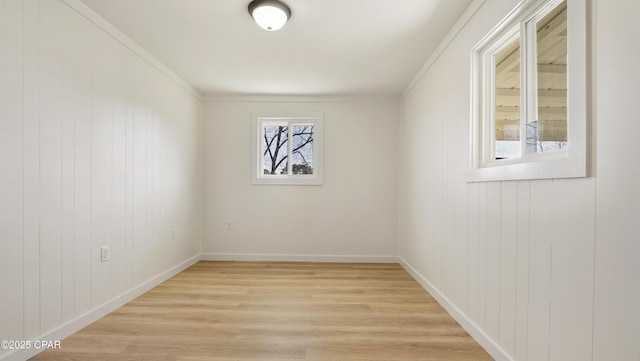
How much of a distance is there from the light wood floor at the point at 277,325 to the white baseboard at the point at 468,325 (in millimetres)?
46

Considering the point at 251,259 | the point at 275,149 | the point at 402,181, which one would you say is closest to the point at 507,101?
the point at 402,181

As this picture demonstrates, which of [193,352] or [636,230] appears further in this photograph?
[193,352]

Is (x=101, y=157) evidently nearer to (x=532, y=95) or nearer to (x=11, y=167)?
(x=11, y=167)

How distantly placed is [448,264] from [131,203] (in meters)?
2.83

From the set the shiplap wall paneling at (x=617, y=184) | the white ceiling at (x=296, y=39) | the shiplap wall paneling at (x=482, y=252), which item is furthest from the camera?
the white ceiling at (x=296, y=39)

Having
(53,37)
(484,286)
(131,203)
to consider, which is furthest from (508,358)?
(53,37)

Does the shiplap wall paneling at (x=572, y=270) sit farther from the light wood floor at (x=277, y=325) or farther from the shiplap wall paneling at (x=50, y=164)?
the shiplap wall paneling at (x=50, y=164)

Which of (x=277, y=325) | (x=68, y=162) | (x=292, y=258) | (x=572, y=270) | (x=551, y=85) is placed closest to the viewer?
(x=572, y=270)

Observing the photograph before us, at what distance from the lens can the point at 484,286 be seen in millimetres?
2080

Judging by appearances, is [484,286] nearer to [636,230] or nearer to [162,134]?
[636,230]

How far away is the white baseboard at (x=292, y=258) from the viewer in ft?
14.8

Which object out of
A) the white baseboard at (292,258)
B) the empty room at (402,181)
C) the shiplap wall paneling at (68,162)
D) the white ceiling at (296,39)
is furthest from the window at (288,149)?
the shiplap wall paneling at (68,162)

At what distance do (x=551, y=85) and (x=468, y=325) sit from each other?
1642mm

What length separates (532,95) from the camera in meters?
1.79
